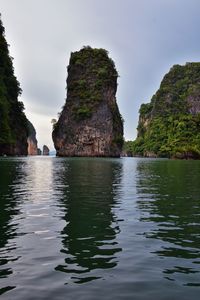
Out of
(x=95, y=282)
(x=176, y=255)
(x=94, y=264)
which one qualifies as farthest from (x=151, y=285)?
(x=176, y=255)

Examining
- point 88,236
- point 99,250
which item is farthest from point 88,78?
point 99,250

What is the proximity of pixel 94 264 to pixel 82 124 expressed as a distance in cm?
13029

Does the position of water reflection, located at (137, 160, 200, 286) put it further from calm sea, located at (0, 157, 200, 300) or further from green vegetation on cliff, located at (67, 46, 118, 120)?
green vegetation on cliff, located at (67, 46, 118, 120)

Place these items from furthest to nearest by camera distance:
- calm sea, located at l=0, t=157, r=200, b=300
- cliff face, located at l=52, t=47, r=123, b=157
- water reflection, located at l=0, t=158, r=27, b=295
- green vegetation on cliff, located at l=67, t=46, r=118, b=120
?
1. green vegetation on cliff, located at l=67, t=46, r=118, b=120
2. cliff face, located at l=52, t=47, r=123, b=157
3. water reflection, located at l=0, t=158, r=27, b=295
4. calm sea, located at l=0, t=157, r=200, b=300

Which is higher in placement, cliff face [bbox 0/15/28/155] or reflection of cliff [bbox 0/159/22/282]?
cliff face [bbox 0/15/28/155]

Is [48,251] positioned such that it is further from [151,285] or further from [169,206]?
[169,206]

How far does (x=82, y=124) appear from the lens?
13762 cm

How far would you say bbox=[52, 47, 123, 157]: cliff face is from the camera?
13462 centimetres

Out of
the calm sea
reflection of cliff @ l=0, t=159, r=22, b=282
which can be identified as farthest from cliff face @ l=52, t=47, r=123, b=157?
the calm sea

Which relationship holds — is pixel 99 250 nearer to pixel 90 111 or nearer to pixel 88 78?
pixel 90 111

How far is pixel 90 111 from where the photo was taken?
451 feet

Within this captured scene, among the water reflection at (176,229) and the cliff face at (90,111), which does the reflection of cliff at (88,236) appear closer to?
the water reflection at (176,229)

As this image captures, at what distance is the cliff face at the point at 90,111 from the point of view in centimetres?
13462

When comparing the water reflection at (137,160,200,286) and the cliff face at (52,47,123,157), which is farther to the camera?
the cliff face at (52,47,123,157)
